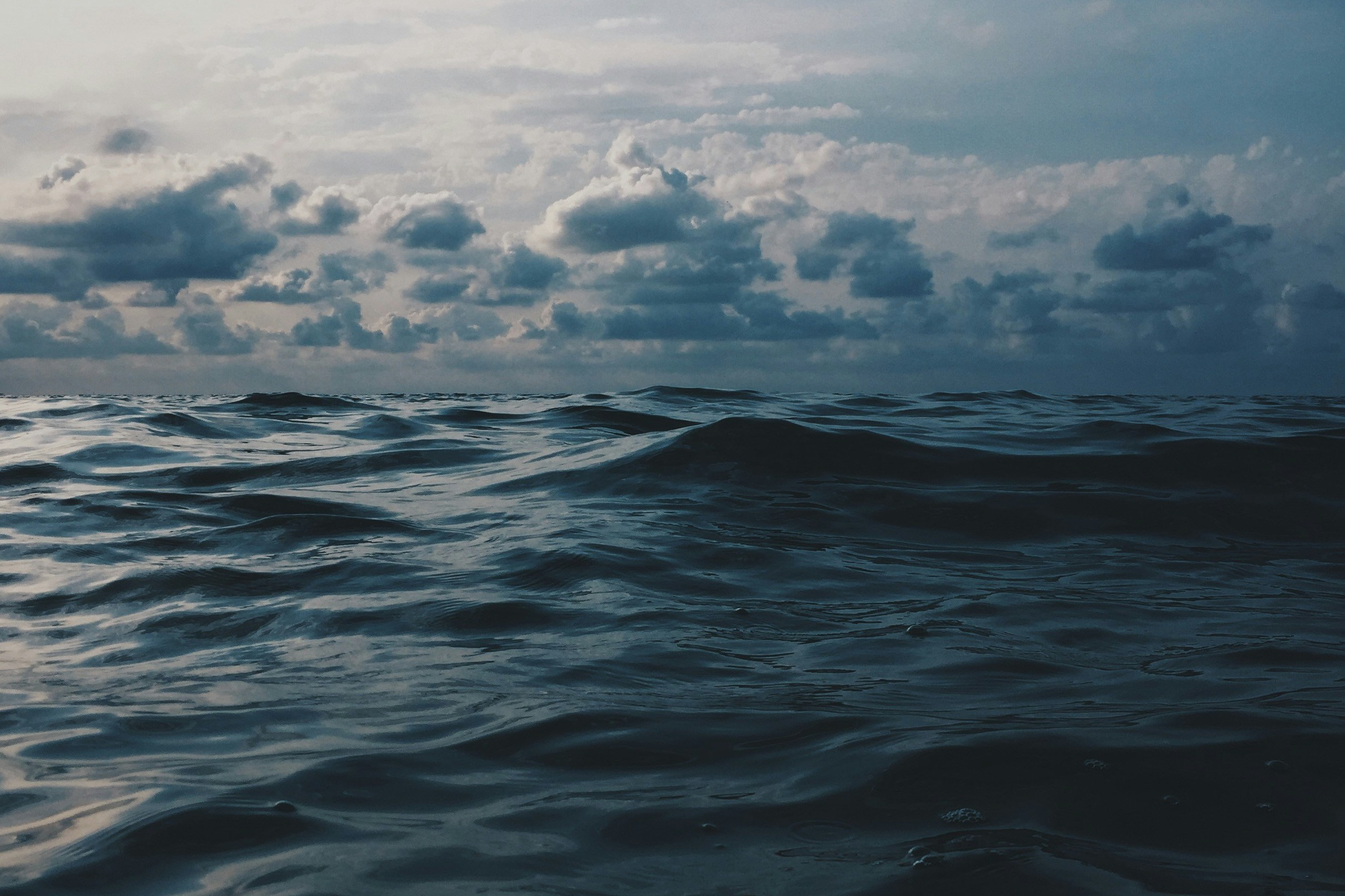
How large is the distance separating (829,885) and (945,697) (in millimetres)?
1765

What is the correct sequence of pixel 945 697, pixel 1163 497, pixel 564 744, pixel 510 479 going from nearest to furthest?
pixel 564 744
pixel 945 697
pixel 1163 497
pixel 510 479

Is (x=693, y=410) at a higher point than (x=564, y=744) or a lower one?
higher

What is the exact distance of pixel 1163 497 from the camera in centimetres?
910

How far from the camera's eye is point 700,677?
4605mm

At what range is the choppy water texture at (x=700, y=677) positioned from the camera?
2896 millimetres

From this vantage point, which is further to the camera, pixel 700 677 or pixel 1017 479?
pixel 1017 479

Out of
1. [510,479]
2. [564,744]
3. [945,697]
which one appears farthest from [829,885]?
[510,479]

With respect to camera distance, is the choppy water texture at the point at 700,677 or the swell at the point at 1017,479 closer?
the choppy water texture at the point at 700,677

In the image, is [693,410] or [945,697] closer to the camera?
[945,697]

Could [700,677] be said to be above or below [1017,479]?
below

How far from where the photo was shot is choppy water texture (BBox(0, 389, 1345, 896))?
2896 mm

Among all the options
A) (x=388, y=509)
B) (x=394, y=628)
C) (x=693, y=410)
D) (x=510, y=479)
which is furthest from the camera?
(x=693, y=410)

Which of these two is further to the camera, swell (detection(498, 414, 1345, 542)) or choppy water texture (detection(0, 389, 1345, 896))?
swell (detection(498, 414, 1345, 542))

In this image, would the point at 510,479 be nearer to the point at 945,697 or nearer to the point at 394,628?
the point at 394,628
